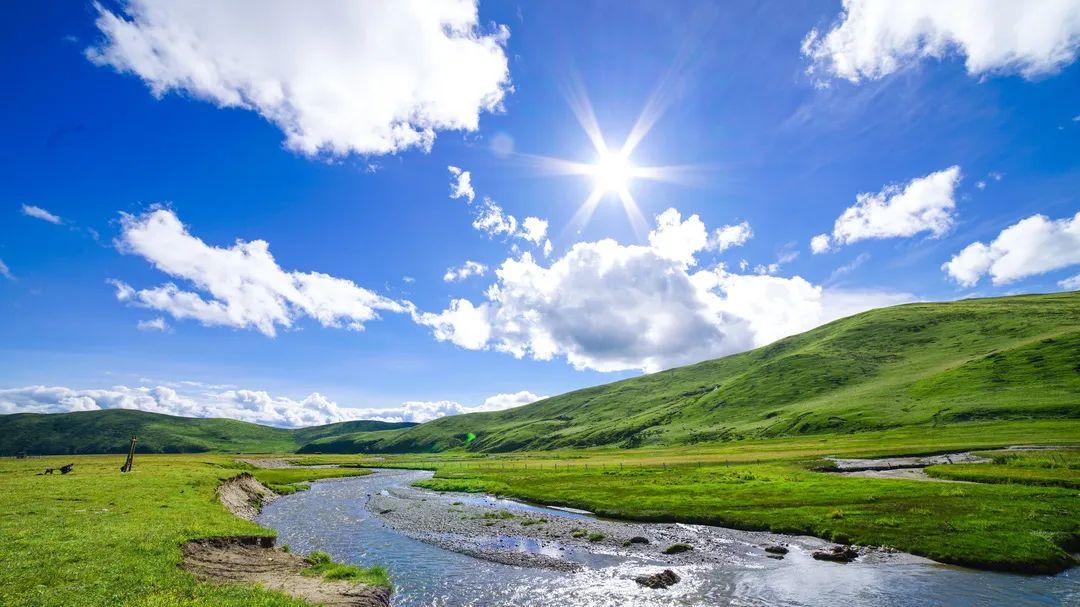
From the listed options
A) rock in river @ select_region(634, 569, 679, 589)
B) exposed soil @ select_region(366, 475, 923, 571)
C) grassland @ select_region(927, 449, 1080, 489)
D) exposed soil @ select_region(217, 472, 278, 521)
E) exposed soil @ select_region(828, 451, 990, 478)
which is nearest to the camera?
rock in river @ select_region(634, 569, 679, 589)

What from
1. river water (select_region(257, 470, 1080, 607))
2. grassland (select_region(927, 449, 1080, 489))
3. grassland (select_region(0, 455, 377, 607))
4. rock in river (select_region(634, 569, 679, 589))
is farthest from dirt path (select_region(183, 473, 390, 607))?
grassland (select_region(927, 449, 1080, 489))

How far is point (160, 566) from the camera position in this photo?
2450 centimetres

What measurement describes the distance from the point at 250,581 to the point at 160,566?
4.61 meters

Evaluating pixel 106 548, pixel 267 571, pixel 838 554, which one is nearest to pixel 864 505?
pixel 838 554

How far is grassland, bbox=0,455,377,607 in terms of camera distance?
19.9 m

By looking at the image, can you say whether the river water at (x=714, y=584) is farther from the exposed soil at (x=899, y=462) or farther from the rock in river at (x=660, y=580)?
the exposed soil at (x=899, y=462)

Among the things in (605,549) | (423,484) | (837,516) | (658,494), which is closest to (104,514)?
(605,549)

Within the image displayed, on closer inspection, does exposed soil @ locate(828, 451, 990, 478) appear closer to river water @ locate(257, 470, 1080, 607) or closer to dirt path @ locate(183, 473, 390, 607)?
river water @ locate(257, 470, 1080, 607)

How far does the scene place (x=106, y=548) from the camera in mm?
25812

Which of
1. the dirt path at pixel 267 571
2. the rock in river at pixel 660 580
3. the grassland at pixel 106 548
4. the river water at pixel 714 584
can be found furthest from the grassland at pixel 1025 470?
the grassland at pixel 106 548

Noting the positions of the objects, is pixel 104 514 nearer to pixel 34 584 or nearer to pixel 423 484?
pixel 34 584

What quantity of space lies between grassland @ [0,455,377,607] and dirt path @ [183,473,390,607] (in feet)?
3.10

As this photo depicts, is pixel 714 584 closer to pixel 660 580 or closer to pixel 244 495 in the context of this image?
pixel 660 580

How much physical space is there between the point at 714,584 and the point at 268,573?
95.2 feet
